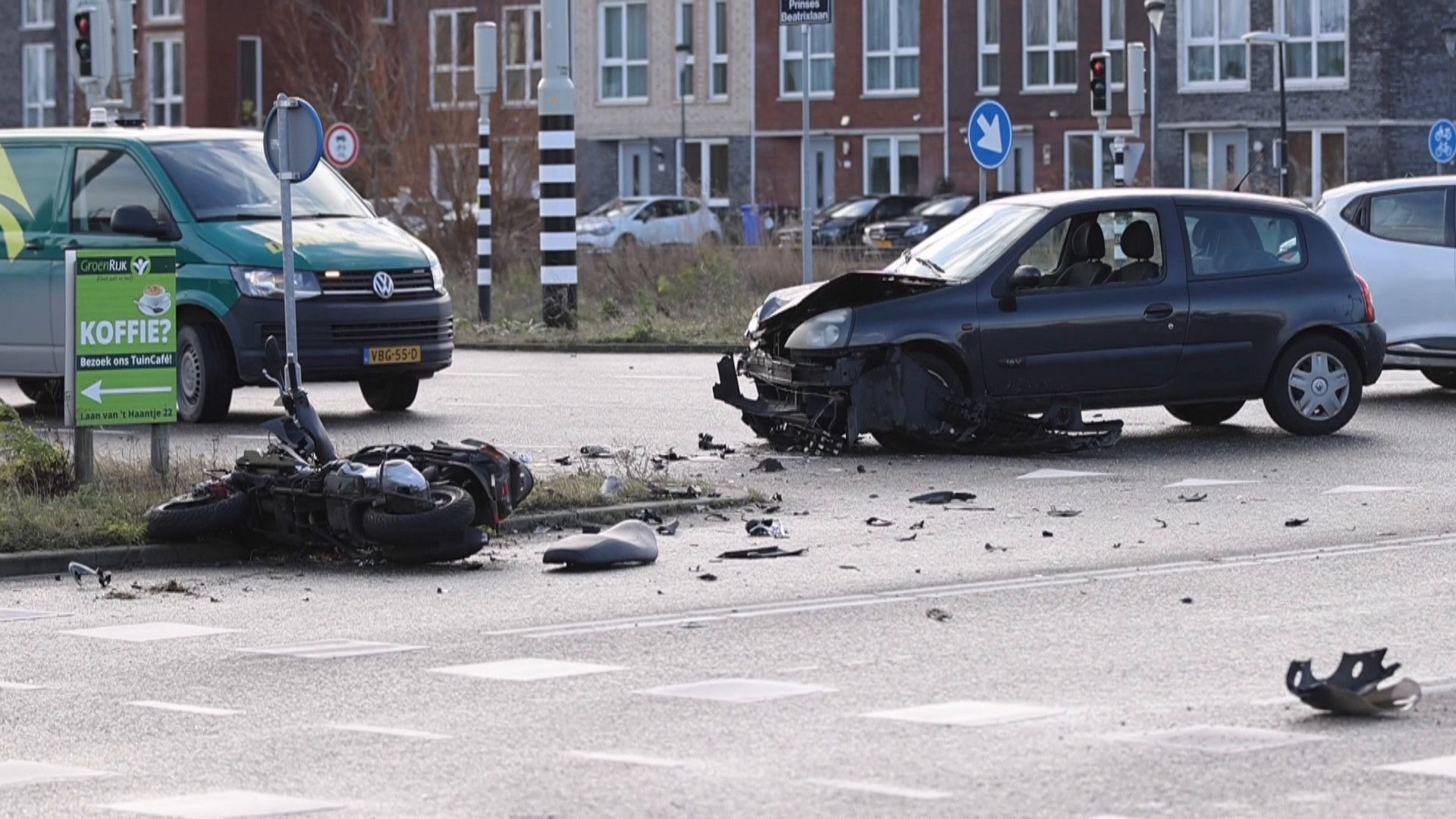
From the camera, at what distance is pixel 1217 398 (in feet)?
54.2

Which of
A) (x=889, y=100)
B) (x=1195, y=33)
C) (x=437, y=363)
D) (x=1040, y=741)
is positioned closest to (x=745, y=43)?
(x=889, y=100)

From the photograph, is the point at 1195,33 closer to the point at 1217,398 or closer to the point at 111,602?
the point at 1217,398

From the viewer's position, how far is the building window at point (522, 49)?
73.9m

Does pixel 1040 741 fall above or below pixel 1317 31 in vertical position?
below

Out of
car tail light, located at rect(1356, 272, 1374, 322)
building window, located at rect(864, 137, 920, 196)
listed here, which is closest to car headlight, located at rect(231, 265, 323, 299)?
car tail light, located at rect(1356, 272, 1374, 322)

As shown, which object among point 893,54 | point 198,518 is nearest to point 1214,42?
point 893,54

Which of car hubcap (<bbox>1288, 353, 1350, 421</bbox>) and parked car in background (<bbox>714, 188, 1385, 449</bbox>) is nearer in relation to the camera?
parked car in background (<bbox>714, 188, 1385, 449</bbox>)

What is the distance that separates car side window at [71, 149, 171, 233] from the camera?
61.4ft

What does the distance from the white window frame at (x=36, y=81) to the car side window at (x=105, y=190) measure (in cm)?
6995

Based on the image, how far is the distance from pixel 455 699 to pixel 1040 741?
194 centimetres

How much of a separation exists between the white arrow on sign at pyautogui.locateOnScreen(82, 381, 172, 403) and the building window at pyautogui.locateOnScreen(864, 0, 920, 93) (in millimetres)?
59110

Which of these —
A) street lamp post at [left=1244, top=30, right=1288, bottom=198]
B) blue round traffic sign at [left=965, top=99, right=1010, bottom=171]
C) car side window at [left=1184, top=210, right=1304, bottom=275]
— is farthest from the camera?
street lamp post at [left=1244, top=30, right=1288, bottom=198]

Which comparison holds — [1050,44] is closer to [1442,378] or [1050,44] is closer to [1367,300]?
[1442,378]

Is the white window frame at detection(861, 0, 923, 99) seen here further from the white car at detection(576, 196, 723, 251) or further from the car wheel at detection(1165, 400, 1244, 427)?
the car wheel at detection(1165, 400, 1244, 427)
